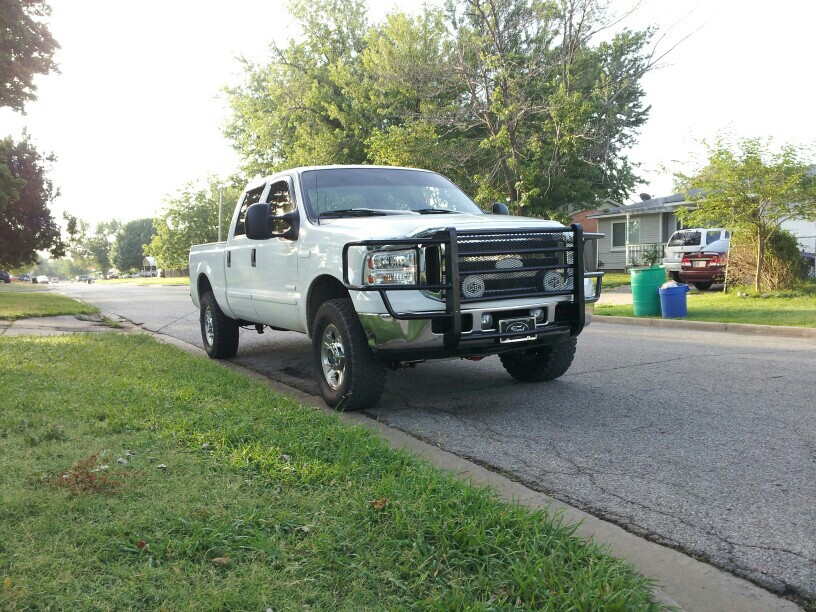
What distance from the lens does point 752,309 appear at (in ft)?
45.1

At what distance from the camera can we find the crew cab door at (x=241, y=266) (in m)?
7.69

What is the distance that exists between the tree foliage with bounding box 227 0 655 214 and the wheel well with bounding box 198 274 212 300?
42.4 ft

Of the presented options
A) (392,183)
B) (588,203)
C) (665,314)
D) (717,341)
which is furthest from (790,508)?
(588,203)

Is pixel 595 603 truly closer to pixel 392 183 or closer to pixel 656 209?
pixel 392 183

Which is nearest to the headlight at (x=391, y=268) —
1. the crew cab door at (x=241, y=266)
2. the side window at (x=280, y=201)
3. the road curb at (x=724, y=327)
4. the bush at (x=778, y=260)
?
the side window at (x=280, y=201)

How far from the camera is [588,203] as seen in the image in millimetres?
32656

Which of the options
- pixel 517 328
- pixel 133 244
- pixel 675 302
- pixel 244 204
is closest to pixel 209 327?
pixel 244 204

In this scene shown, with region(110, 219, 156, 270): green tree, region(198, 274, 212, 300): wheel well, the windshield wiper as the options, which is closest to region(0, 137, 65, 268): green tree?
region(198, 274, 212, 300): wheel well

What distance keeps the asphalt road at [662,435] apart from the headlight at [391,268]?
1.10 meters

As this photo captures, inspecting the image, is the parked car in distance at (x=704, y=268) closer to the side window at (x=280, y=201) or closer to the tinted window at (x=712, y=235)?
the tinted window at (x=712, y=235)

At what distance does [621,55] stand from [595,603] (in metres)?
39.3

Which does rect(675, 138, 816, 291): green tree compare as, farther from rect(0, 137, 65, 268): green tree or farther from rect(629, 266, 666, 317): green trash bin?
rect(0, 137, 65, 268): green tree

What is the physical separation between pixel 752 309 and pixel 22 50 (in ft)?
61.2

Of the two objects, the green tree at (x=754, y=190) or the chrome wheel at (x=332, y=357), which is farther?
the green tree at (x=754, y=190)
